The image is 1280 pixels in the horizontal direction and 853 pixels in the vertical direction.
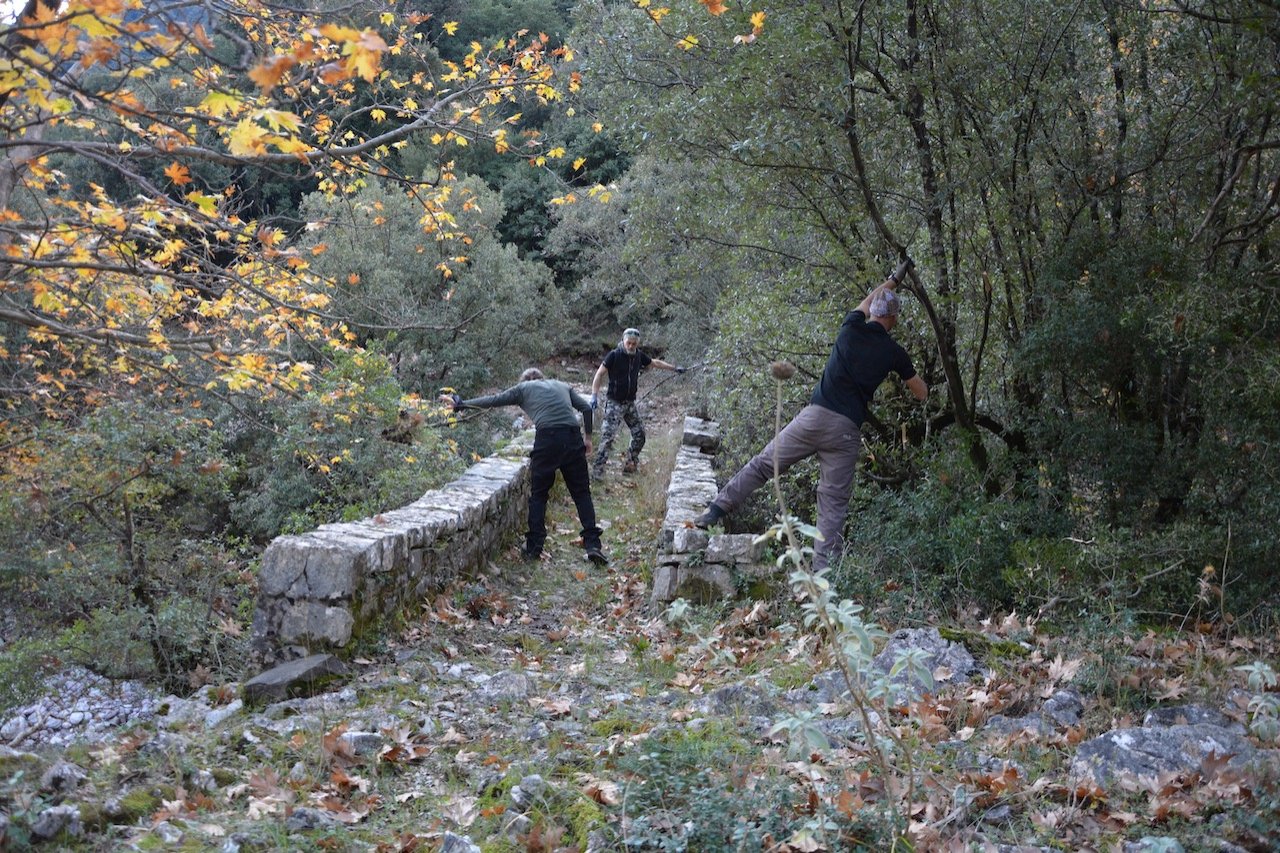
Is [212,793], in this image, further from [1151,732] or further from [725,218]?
[725,218]

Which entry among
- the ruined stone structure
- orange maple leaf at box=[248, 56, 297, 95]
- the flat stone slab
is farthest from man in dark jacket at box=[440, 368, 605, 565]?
orange maple leaf at box=[248, 56, 297, 95]

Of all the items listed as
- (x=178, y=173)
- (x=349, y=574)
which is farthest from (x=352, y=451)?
(x=178, y=173)

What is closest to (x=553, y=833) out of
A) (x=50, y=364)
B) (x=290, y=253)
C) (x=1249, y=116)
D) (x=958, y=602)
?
(x=958, y=602)

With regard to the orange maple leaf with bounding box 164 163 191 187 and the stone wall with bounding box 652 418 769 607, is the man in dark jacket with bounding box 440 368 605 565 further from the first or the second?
the orange maple leaf with bounding box 164 163 191 187

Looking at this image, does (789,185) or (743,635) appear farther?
(789,185)

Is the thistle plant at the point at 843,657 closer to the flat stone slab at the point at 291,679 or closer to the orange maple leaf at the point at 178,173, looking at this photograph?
the flat stone slab at the point at 291,679

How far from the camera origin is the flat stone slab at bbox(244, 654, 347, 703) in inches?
213

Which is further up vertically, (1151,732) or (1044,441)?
(1044,441)

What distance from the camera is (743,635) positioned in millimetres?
6473

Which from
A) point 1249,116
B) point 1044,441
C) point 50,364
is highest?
point 1249,116

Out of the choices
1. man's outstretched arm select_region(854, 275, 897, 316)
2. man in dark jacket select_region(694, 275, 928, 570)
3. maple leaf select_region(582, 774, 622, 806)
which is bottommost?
maple leaf select_region(582, 774, 622, 806)

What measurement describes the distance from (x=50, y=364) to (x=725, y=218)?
8.36 m

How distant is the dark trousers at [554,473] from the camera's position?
30.2 ft

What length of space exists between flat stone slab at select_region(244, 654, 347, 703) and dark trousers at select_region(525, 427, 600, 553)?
366 cm
